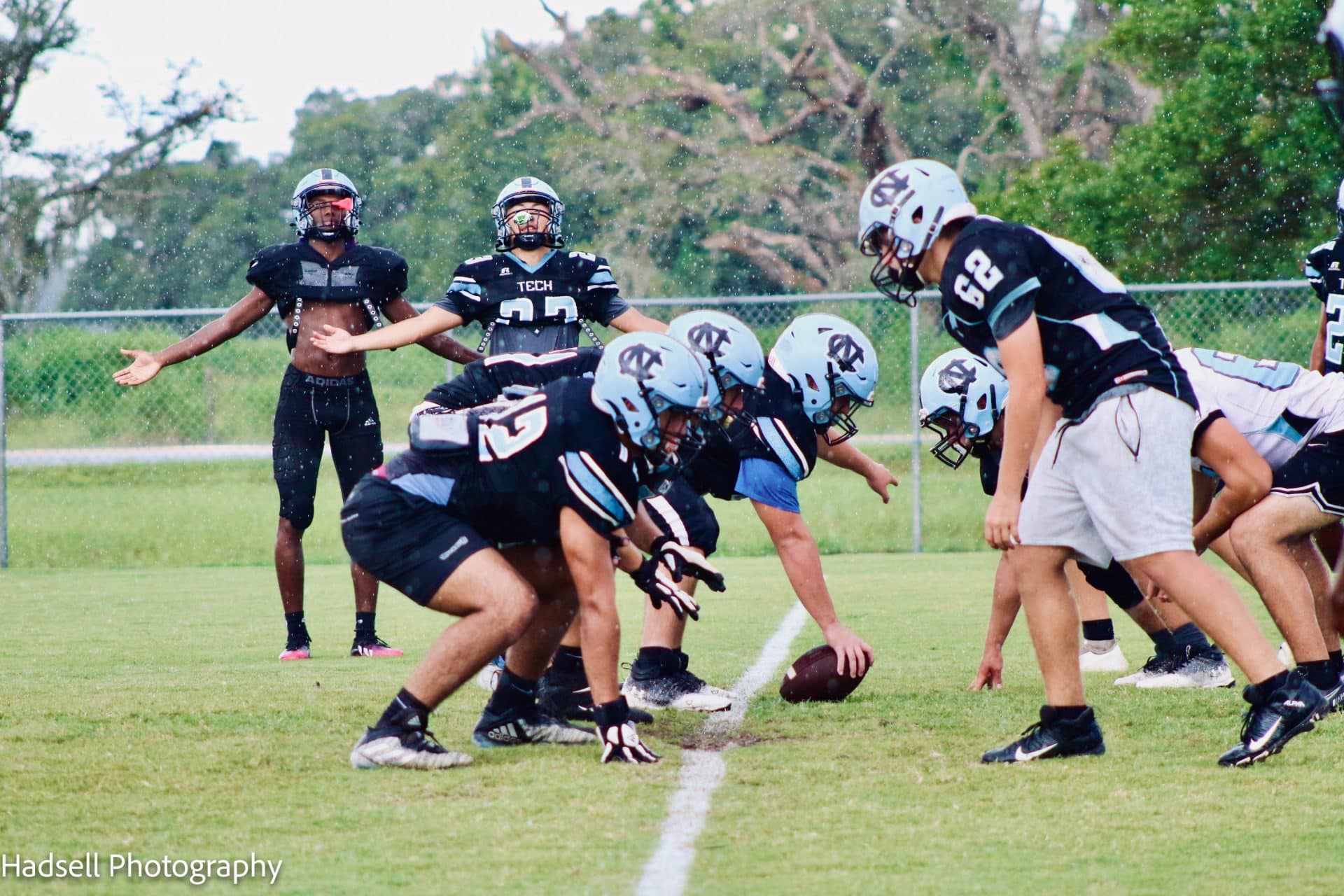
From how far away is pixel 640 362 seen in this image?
16.1 ft

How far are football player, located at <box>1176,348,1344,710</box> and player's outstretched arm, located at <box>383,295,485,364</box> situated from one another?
3565 millimetres

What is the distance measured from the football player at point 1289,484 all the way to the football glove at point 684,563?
6.46 feet

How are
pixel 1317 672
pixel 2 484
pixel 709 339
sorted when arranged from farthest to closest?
1. pixel 2 484
2. pixel 709 339
3. pixel 1317 672

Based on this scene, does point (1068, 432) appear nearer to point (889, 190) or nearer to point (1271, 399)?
point (889, 190)

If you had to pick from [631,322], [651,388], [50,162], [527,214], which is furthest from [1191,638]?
[50,162]

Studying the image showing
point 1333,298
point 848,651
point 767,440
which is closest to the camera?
point 848,651

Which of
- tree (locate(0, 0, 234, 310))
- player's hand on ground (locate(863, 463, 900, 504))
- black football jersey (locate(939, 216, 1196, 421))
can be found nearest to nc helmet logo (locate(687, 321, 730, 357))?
black football jersey (locate(939, 216, 1196, 421))

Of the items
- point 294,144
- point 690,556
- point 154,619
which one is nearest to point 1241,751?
point 690,556

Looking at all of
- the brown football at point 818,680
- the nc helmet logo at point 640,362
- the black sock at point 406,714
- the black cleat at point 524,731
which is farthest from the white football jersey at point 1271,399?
the black sock at point 406,714

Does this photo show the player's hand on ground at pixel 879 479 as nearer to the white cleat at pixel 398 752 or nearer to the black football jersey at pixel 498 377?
the black football jersey at pixel 498 377

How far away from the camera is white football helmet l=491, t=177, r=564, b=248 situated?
7.13 metres

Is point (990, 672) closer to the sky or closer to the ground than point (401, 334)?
closer to the ground

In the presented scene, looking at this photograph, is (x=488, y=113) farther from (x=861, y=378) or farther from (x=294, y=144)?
(x=861, y=378)

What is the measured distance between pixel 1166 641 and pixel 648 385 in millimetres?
3135
